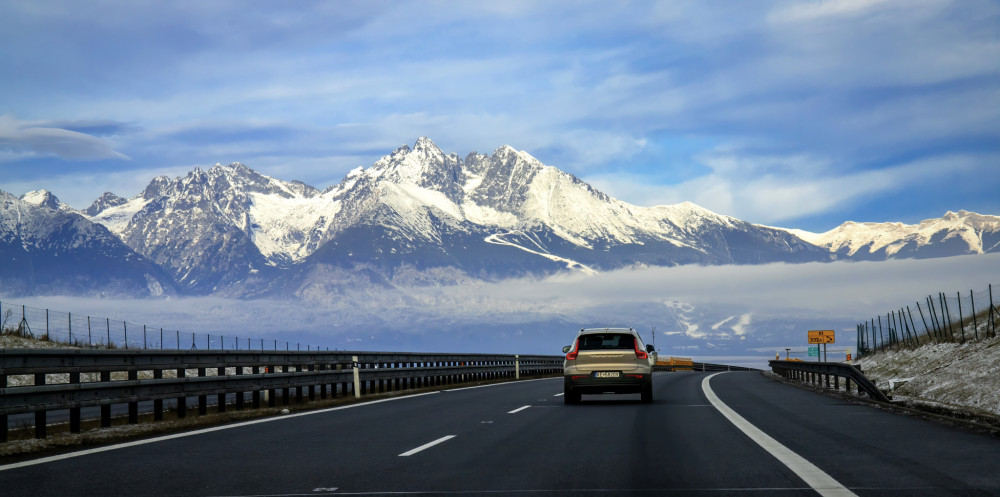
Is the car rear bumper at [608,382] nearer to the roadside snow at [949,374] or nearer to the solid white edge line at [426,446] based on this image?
the roadside snow at [949,374]

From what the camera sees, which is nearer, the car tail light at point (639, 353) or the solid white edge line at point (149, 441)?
the solid white edge line at point (149, 441)

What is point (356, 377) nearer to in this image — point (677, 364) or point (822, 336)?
point (822, 336)

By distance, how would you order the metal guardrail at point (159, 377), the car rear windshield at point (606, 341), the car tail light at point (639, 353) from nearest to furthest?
the metal guardrail at point (159, 377), the car tail light at point (639, 353), the car rear windshield at point (606, 341)

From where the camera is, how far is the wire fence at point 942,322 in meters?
35.2

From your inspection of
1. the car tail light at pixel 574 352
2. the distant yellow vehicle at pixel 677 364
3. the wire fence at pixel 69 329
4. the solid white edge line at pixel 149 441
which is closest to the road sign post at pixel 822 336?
the distant yellow vehicle at pixel 677 364

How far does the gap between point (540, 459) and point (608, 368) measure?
10.9 metres

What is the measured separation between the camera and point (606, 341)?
22.4 meters

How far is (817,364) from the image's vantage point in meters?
29.6

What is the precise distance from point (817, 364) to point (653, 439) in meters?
18.3

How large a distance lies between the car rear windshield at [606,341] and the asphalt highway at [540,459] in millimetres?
5087

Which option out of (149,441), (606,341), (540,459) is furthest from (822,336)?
(149,441)

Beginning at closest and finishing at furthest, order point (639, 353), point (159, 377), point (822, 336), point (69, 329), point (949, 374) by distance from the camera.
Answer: point (159, 377)
point (639, 353)
point (949, 374)
point (69, 329)
point (822, 336)

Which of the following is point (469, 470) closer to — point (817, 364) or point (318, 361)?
point (318, 361)

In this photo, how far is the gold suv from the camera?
70.3 feet
